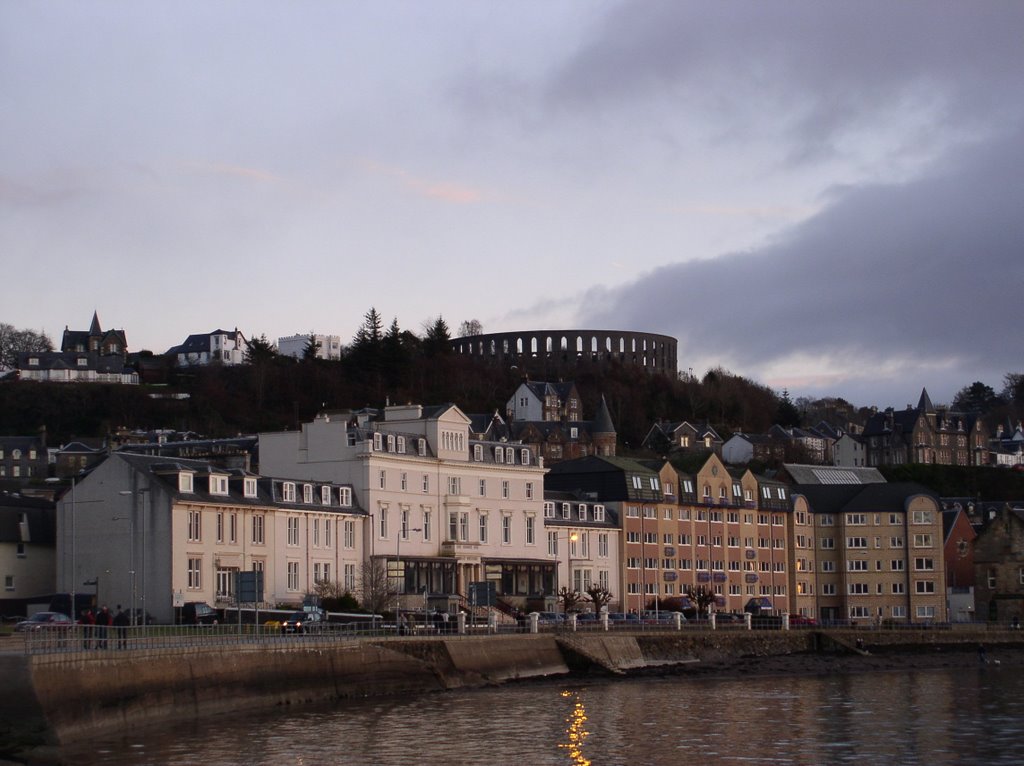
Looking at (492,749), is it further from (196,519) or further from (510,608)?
(510,608)

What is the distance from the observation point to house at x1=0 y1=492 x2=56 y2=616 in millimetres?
88375

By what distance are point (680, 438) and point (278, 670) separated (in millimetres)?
129445

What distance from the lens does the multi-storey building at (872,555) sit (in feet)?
413

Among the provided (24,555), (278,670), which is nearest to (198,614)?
(278,670)

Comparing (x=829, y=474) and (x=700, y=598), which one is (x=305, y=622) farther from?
(x=829, y=474)

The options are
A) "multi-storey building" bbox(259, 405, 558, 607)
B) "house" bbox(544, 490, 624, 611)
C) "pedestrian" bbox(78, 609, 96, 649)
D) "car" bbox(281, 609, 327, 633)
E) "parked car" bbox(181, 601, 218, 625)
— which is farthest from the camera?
"house" bbox(544, 490, 624, 611)

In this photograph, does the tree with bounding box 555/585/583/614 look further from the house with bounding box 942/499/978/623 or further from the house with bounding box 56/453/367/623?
the house with bounding box 942/499/978/623

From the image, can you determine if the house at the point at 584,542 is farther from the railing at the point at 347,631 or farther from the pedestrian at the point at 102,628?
the pedestrian at the point at 102,628

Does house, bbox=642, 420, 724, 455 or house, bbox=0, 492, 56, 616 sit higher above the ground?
house, bbox=642, 420, 724, 455

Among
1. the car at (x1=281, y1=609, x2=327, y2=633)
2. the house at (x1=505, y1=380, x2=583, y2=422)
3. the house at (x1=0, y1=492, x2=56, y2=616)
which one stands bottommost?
the car at (x1=281, y1=609, x2=327, y2=633)

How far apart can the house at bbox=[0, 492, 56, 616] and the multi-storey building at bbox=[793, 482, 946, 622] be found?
199 ft

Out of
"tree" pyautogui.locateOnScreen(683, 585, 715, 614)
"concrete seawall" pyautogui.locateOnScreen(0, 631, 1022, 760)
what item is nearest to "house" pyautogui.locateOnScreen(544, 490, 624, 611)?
"tree" pyautogui.locateOnScreen(683, 585, 715, 614)

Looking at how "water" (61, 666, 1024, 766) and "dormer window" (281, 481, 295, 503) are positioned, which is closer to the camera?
"water" (61, 666, 1024, 766)

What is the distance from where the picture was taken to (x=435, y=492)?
330ft
